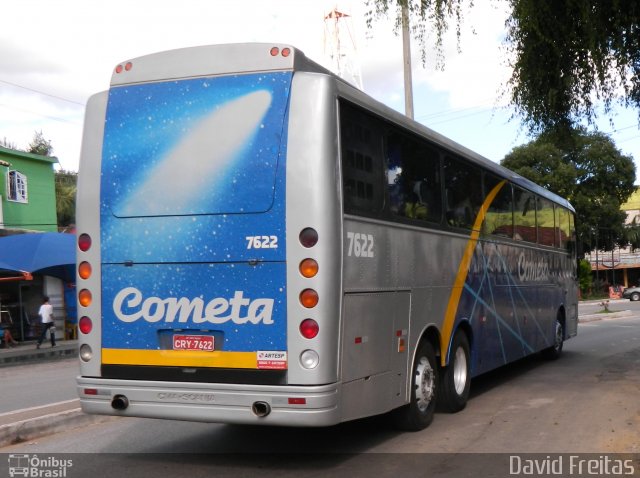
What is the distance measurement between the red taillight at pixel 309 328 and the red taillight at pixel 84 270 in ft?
6.94

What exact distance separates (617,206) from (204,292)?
56.7 m

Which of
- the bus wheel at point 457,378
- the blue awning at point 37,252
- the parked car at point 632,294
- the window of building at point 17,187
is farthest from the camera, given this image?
the parked car at point 632,294

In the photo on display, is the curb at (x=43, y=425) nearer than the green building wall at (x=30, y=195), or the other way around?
the curb at (x=43, y=425)

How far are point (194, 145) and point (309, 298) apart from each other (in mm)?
→ 1718

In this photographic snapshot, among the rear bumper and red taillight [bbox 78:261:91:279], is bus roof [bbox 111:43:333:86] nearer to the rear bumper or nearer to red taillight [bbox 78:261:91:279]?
red taillight [bbox 78:261:91:279]

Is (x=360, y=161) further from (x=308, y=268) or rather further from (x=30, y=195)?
(x=30, y=195)

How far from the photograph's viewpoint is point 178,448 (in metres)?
7.72

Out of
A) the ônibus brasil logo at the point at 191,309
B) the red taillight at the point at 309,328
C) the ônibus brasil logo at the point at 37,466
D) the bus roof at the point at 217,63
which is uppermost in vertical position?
the bus roof at the point at 217,63

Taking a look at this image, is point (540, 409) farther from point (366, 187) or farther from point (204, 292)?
point (204, 292)

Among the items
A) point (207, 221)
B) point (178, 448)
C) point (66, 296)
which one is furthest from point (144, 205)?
point (66, 296)

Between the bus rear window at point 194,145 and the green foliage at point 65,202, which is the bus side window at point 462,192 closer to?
the bus rear window at point 194,145

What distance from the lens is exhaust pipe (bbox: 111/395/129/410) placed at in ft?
21.8

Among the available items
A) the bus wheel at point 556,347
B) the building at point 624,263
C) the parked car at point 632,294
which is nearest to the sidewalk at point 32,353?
the bus wheel at point 556,347

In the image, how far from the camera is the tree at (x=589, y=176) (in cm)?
5553
